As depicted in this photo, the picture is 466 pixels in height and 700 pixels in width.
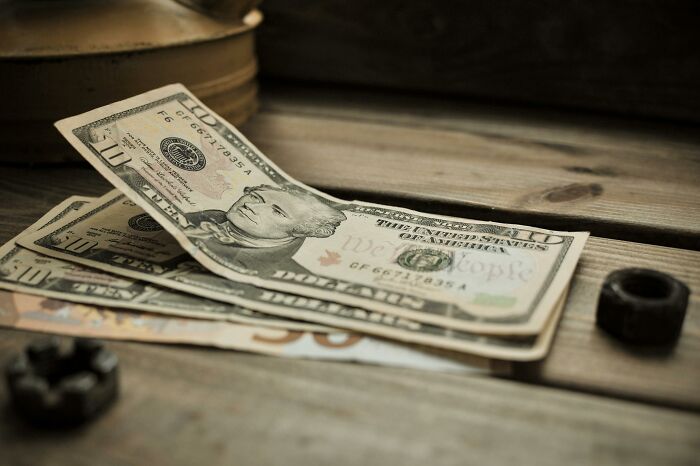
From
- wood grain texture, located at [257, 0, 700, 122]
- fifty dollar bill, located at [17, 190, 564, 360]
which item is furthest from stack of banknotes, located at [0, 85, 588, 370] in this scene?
wood grain texture, located at [257, 0, 700, 122]

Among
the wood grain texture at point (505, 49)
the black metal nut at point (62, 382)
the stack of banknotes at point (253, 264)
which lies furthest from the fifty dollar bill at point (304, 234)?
the wood grain texture at point (505, 49)

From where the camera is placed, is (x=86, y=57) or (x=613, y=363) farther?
(x=86, y=57)

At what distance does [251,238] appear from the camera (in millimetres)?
724

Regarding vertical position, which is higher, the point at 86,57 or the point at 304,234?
the point at 86,57

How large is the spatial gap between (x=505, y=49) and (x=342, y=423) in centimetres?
90

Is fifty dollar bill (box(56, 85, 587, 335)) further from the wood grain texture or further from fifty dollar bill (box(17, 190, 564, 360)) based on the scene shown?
the wood grain texture

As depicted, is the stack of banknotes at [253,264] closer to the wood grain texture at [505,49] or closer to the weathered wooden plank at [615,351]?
the weathered wooden plank at [615,351]

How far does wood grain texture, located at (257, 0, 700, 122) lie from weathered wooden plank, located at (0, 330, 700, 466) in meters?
0.81

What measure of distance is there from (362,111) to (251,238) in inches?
22.5

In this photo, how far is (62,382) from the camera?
0.49m

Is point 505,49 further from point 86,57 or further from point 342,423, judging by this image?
point 342,423

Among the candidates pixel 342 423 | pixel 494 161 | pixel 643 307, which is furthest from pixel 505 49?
pixel 342 423

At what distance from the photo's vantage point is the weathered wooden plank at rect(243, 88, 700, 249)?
831 mm

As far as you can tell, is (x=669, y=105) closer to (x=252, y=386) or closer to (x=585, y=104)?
(x=585, y=104)
